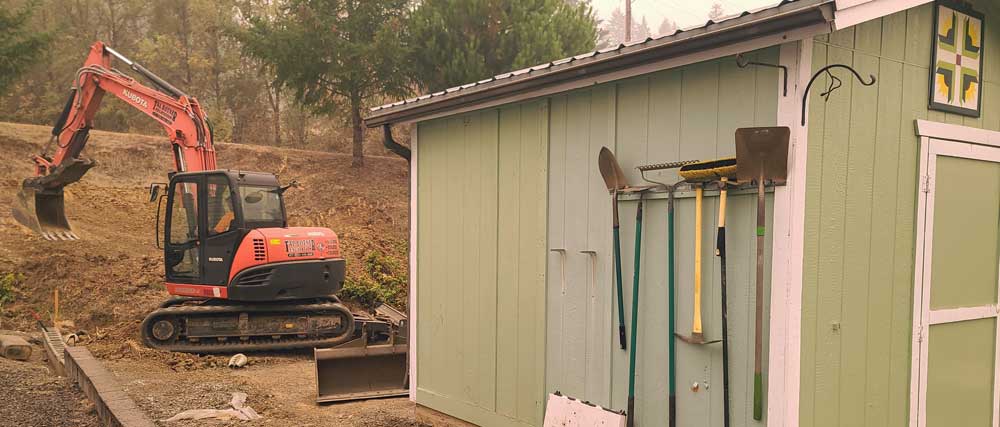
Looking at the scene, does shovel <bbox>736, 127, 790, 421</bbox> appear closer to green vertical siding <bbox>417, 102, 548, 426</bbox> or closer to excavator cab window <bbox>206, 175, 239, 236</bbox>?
green vertical siding <bbox>417, 102, 548, 426</bbox>

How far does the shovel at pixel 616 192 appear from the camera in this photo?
165 inches

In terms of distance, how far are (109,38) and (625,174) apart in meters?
30.8

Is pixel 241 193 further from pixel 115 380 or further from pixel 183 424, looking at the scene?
pixel 183 424

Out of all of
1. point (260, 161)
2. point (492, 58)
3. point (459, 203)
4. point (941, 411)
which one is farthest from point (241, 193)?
point (260, 161)

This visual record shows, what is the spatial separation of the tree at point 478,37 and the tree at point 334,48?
0.61 m

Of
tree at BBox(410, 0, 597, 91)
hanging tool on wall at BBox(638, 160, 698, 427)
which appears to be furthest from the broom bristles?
tree at BBox(410, 0, 597, 91)

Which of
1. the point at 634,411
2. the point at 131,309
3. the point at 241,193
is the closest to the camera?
the point at 634,411

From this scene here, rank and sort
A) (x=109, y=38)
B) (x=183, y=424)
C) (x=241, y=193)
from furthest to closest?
(x=109, y=38)
(x=241, y=193)
(x=183, y=424)

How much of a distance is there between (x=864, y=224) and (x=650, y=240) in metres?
1.07

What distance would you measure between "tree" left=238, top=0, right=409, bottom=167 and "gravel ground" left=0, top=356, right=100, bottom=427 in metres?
10.7

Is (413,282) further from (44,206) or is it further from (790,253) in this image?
(44,206)

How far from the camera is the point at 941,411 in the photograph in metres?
4.21

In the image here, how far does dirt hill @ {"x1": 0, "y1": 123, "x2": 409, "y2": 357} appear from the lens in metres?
11.1

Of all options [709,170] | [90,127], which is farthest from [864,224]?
[90,127]
